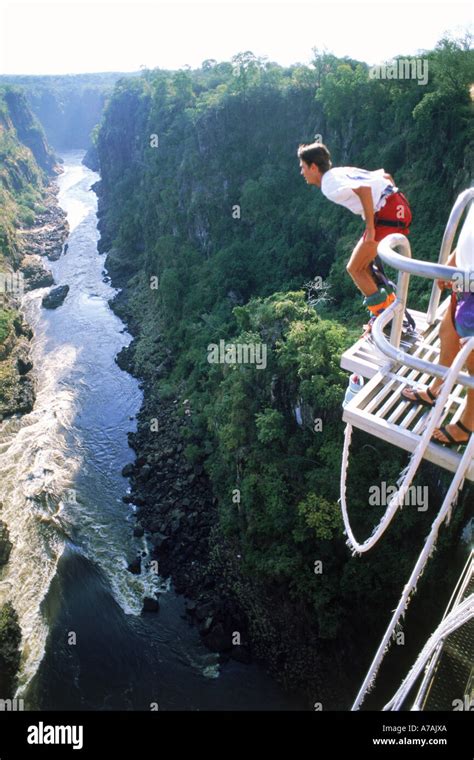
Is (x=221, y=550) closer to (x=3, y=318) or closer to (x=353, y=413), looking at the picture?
(x=353, y=413)

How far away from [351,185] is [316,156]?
1.83ft

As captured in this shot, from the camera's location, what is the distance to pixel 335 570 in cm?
1645

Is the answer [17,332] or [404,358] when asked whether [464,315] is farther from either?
[17,332]

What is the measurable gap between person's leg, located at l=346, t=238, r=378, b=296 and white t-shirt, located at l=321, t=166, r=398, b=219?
375 millimetres

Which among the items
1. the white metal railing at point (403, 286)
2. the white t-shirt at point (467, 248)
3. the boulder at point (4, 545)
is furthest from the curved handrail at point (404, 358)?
the boulder at point (4, 545)

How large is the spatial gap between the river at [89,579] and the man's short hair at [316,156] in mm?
16491

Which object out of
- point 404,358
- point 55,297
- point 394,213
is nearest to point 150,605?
point 394,213

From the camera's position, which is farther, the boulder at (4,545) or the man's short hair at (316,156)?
the boulder at (4,545)

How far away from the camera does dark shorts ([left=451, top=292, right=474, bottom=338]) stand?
4.23 m

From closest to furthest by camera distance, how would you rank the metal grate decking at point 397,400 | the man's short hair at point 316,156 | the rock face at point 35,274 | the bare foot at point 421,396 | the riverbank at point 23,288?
the metal grate decking at point 397,400
the bare foot at point 421,396
the man's short hair at point 316,156
the riverbank at point 23,288
the rock face at point 35,274

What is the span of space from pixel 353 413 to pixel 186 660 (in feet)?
53.0

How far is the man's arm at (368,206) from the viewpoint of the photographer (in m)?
5.41

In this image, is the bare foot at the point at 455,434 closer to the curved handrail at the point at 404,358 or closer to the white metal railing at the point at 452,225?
the curved handrail at the point at 404,358

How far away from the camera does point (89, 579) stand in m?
20.1
